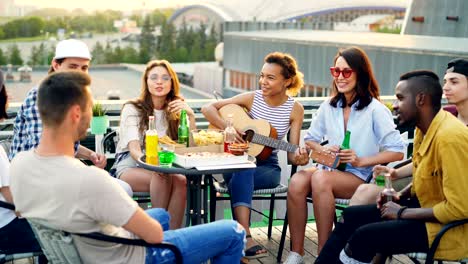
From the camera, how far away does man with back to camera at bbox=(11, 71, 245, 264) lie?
2.43m

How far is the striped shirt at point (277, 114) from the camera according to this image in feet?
15.4

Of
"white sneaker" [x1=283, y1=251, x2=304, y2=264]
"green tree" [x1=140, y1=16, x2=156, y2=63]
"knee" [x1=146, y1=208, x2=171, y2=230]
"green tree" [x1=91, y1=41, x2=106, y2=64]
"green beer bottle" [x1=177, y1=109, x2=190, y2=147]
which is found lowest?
"green tree" [x1=91, y1=41, x2=106, y2=64]

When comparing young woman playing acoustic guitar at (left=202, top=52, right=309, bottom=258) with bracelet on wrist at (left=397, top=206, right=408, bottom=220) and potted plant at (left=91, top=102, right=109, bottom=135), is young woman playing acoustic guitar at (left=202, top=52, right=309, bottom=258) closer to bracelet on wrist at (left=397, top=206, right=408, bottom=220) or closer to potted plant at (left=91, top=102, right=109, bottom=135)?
potted plant at (left=91, top=102, right=109, bottom=135)

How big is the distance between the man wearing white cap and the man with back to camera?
1.19 metres

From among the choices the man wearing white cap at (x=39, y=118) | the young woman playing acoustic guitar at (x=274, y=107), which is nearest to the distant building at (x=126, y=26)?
Answer: the young woman playing acoustic guitar at (x=274, y=107)

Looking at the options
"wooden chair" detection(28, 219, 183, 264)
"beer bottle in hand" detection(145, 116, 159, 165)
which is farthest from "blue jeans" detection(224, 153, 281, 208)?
"wooden chair" detection(28, 219, 183, 264)

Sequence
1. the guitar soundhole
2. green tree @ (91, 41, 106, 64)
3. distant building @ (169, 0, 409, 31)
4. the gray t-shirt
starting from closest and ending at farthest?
the gray t-shirt → the guitar soundhole → green tree @ (91, 41, 106, 64) → distant building @ (169, 0, 409, 31)

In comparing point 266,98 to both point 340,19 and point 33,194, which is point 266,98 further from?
point 340,19

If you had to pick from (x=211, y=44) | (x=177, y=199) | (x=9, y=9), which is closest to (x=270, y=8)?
(x=211, y=44)

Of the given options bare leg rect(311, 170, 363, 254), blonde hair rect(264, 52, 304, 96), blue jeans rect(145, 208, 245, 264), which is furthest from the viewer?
blonde hair rect(264, 52, 304, 96)

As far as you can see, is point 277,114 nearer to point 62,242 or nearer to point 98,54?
point 62,242

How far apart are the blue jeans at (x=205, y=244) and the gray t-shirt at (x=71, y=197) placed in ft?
0.97

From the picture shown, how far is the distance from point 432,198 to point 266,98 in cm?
184

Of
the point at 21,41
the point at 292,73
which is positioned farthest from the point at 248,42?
the point at 21,41
